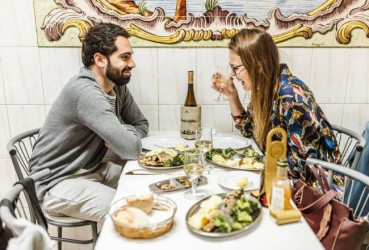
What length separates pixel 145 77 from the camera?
2064mm

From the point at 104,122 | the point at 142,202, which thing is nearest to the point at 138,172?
the point at 104,122

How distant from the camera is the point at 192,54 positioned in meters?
2.04

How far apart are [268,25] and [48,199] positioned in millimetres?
1470

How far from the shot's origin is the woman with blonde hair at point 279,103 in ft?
5.11

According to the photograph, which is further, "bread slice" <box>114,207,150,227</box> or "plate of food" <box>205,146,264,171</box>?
"plate of food" <box>205,146,264,171</box>

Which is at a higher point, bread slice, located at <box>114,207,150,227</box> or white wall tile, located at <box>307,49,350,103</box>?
white wall tile, located at <box>307,49,350,103</box>

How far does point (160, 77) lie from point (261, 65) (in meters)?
0.65

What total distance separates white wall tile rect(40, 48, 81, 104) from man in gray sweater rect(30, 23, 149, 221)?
27 centimetres

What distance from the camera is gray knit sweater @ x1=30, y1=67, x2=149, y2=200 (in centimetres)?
153

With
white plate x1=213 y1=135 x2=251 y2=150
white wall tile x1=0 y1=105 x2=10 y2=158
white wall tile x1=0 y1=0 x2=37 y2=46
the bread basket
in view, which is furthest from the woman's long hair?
white wall tile x1=0 y1=105 x2=10 y2=158

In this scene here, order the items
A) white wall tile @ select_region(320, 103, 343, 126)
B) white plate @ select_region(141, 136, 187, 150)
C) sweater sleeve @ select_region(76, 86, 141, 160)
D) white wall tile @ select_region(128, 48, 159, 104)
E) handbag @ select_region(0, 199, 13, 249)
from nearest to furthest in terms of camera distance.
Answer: handbag @ select_region(0, 199, 13, 249)
sweater sleeve @ select_region(76, 86, 141, 160)
white plate @ select_region(141, 136, 187, 150)
white wall tile @ select_region(128, 48, 159, 104)
white wall tile @ select_region(320, 103, 343, 126)

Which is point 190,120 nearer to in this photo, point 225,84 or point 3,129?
point 225,84

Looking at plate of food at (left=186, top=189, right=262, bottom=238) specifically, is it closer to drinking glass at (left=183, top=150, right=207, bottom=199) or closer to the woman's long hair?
drinking glass at (left=183, top=150, right=207, bottom=199)

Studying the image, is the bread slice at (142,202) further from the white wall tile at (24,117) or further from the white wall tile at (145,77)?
the white wall tile at (24,117)
